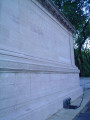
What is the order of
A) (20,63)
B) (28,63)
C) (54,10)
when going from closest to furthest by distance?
(20,63), (28,63), (54,10)

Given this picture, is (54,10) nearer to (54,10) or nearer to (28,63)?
(54,10)

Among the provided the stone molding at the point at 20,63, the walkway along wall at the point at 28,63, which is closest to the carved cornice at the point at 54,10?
the walkway along wall at the point at 28,63

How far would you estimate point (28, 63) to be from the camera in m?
5.27

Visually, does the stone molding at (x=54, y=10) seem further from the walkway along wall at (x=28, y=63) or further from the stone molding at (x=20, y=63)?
the stone molding at (x=20, y=63)

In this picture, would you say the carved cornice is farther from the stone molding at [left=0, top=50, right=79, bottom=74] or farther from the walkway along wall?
the stone molding at [left=0, top=50, right=79, bottom=74]

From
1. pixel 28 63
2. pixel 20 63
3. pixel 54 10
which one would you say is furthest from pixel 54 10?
pixel 20 63

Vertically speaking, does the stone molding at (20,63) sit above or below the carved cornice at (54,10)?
below

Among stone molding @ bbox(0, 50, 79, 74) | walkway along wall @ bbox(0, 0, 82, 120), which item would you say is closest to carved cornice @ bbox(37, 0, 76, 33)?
walkway along wall @ bbox(0, 0, 82, 120)

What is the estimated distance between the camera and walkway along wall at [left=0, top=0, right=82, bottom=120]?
4.28 metres

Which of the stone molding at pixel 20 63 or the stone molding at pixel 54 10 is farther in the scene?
the stone molding at pixel 54 10

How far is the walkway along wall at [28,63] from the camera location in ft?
14.0

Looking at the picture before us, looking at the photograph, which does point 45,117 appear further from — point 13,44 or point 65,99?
point 13,44

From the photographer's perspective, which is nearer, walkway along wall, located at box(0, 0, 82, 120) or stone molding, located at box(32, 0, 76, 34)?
walkway along wall, located at box(0, 0, 82, 120)

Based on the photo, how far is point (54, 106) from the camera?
6270 mm
